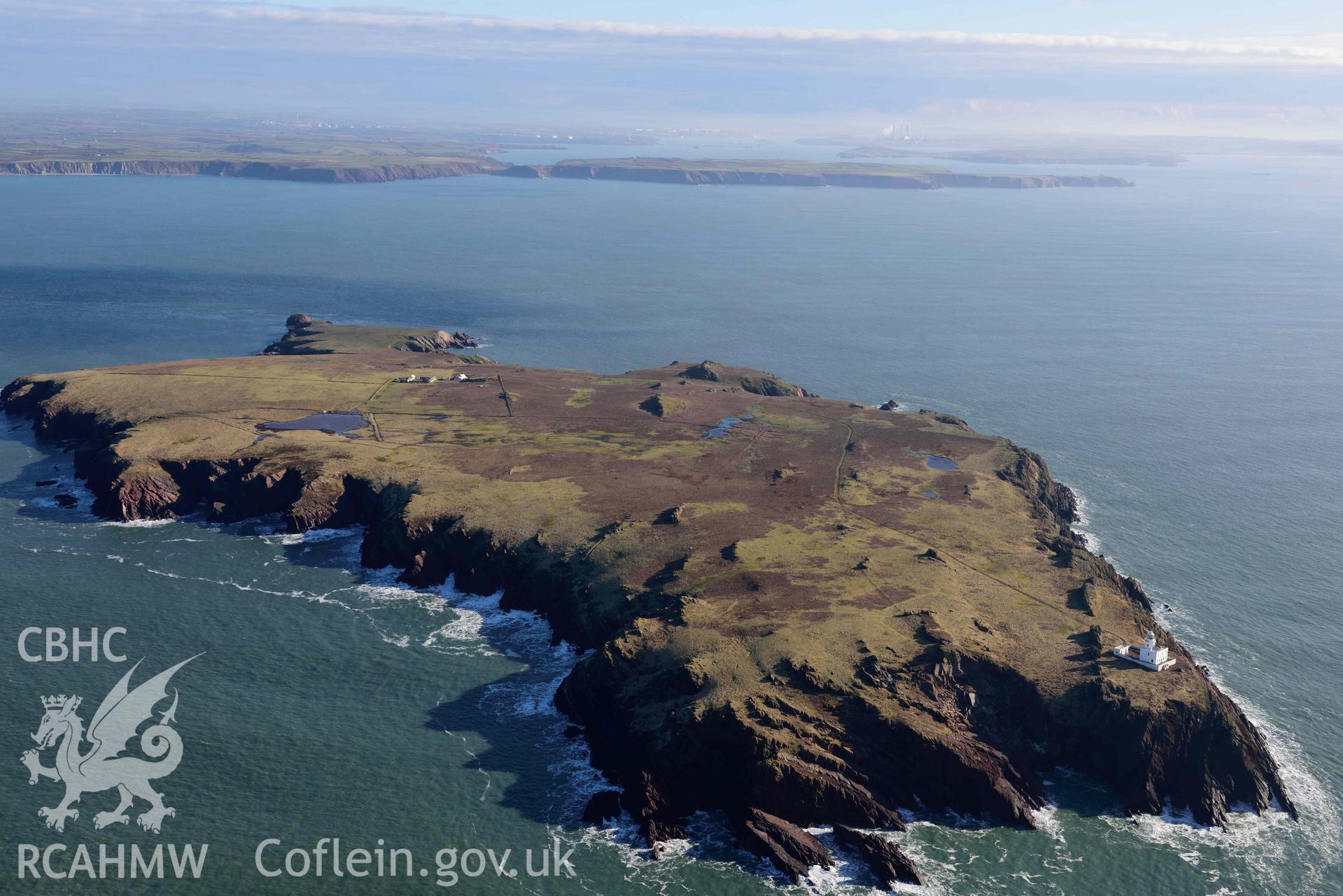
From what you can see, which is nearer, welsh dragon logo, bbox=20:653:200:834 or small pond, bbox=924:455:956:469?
welsh dragon logo, bbox=20:653:200:834

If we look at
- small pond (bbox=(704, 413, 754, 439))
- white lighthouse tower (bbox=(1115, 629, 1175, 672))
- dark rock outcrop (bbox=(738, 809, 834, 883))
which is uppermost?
small pond (bbox=(704, 413, 754, 439))

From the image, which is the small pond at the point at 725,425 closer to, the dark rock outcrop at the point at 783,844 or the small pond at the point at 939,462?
the small pond at the point at 939,462

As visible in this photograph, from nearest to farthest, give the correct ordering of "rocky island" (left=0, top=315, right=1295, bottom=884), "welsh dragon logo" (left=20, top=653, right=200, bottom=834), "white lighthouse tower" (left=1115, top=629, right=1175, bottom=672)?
"welsh dragon logo" (left=20, top=653, right=200, bottom=834) < "rocky island" (left=0, top=315, right=1295, bottom=884) < "white lighthouse tower" (left=1115, top=629, right=1175, bottom=672)

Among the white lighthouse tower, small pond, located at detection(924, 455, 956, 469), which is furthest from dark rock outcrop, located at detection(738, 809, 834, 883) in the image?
small pond, located at detection(924, 455, 956, 469)

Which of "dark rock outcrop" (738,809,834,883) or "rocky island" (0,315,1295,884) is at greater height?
"rocky island" (0,315,1295,884)

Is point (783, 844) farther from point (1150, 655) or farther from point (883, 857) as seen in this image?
point (1150, 655)

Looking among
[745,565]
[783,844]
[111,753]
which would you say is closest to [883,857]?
[783,844]

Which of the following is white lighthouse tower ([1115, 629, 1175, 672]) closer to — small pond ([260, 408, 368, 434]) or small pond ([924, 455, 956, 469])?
small pond ([924, 455, 956, 469])
